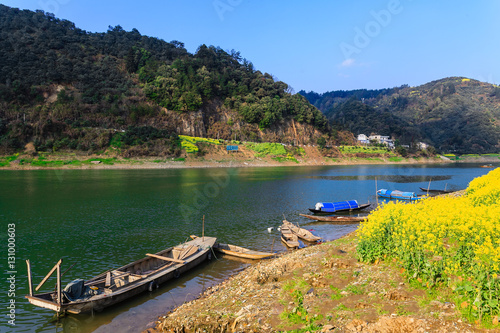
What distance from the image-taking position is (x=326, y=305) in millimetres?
11219

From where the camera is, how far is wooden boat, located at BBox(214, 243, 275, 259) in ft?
77.2

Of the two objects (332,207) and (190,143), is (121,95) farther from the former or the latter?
(332,207)

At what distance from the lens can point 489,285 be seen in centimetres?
848

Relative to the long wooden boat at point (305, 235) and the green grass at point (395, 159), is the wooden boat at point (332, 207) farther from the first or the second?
the green grass at point (395, 159)

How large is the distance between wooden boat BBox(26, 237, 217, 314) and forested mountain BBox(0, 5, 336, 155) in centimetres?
8860

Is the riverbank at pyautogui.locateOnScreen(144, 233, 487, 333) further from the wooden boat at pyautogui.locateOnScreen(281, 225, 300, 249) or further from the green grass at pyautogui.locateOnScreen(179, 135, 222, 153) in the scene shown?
the green grass at pyautogui.locateOnScreen(179, 135, 222, 153)

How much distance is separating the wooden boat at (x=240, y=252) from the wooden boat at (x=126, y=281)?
1100 millimetres

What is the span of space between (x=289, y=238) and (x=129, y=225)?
59.1ft

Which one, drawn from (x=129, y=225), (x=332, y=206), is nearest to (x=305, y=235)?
(x=332, y=206)

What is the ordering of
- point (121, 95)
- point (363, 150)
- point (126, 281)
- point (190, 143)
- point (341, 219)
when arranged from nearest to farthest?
1. point (126, 281)
2. point (341, 219)
3. point (190, 143)
4. point (121, 95)
5. point (363, 150)

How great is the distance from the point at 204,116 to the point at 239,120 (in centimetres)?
1747

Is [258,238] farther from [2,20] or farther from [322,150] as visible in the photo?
[2,20]

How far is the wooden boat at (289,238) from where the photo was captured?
26078 millimetres

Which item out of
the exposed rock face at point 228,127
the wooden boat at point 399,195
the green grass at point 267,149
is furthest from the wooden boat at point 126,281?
the exposed rock face at point 228,127
